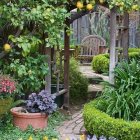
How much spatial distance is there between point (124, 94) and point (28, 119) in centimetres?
139

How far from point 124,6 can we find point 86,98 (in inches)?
143

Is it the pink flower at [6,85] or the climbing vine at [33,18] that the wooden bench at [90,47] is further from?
the pink flower at [6,85]

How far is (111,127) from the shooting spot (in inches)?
196

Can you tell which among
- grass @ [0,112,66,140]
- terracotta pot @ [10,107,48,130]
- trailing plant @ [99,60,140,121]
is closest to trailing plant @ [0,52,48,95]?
terracotta pot @ [10,107,48,130]

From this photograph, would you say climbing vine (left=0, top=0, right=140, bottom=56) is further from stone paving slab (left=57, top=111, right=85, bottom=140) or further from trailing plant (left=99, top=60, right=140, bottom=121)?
stone paving slab (left=57, top=111, right=85, bottom=140)

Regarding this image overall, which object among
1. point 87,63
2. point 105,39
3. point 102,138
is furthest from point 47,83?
point 105,39

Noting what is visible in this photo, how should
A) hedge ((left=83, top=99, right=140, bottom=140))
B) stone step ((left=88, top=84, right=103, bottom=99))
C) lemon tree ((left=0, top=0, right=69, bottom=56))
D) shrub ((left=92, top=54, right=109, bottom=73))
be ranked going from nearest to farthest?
lemon tree ((left=0, top=0, right=69, bottom=56)) → hedge ((left=83, top=99, right=140, bottom=140)) → stone step ((left=88, top=84, right=103, bottom=99)) → shrub ((left=92, top=54, right=109, bottom=73))

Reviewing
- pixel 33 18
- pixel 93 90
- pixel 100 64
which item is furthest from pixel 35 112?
pixel 100 64

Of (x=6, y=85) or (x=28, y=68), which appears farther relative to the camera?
(x=28, y=68)

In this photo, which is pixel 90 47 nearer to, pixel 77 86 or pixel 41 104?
pixel 77 86

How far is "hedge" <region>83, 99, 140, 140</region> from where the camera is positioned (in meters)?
4.89

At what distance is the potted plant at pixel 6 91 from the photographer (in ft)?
17.2

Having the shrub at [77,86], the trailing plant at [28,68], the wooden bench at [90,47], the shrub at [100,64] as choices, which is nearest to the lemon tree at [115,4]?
the trailing plant at [28,68]

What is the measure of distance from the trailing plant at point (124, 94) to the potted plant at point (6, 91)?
1.35 metres
